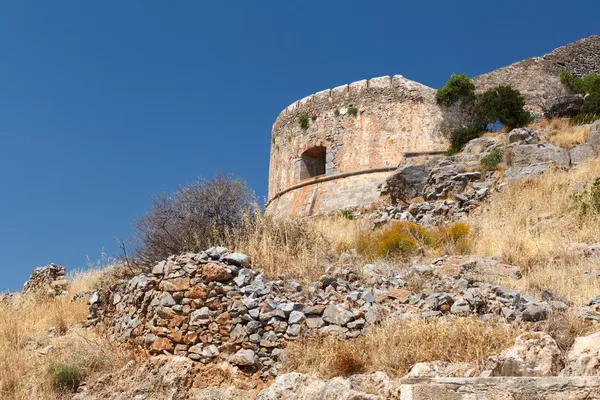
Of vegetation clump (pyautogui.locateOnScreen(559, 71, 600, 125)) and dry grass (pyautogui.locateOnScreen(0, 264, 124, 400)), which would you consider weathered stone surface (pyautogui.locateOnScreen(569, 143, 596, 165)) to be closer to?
vegetation clump (pyautogui.locateOnScreen(559, 71, 600, 125))

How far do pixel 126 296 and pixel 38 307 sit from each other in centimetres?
284

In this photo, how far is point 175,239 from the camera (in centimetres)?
785

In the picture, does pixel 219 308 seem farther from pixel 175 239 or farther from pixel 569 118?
pixel 569 118

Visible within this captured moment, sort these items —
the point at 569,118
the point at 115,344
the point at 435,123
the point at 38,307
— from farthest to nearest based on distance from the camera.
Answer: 1. the point at 435,123
2. the point at 569,118
3. the point at 38,307
4. the point at 115,344

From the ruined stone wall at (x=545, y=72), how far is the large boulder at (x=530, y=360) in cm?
1417

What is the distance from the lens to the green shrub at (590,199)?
830 centimetres

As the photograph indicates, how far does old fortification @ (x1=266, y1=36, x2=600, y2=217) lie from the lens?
1638 cm

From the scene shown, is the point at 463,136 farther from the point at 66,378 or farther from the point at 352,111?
the point at 66,378

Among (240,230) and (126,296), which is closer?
(126,296)

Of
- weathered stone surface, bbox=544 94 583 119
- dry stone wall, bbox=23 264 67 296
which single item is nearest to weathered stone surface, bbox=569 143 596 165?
weathered stone surface, bbox=544 94 583 119

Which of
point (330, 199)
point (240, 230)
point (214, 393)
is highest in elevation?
point (330, 199)

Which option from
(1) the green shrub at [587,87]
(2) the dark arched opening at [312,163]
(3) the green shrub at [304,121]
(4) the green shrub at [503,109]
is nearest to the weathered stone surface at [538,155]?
(1) the green shrub at [587,87]

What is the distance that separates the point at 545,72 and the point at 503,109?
3.47 m

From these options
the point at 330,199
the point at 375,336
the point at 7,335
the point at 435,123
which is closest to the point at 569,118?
the point at 435,123
